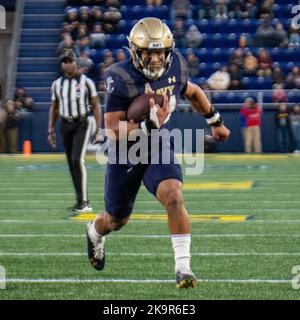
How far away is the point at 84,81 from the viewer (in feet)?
32.8

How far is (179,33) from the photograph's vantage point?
68.6ft

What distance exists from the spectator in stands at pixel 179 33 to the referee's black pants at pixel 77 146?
36.8 feet

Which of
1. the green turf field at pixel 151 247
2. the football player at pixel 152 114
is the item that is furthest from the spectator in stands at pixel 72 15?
the football player at pixel 152 114

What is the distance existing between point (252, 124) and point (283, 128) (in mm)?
590

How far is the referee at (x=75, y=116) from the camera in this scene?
9.73 metres

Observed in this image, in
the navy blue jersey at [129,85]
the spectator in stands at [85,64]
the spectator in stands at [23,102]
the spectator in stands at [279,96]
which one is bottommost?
the spectator in stands at [23,102]

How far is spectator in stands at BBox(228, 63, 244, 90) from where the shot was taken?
784 inches

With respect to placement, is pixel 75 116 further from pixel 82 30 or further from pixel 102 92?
pixel 82 30

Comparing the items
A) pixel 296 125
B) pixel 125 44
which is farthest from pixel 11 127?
pixel 296 125

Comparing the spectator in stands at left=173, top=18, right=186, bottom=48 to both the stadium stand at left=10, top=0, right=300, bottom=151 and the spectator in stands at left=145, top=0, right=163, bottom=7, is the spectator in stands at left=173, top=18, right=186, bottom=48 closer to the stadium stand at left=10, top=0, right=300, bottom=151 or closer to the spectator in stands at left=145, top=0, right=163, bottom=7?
the stadium stand at left=10, top=0, right=300, bottom=151

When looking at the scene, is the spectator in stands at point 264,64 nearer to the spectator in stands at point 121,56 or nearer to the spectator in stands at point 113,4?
the spectator in stands at point 121,56
